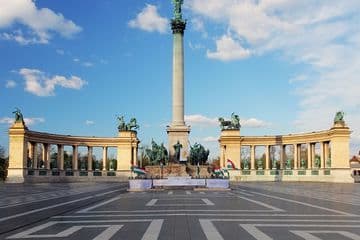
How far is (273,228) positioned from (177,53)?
178 feet

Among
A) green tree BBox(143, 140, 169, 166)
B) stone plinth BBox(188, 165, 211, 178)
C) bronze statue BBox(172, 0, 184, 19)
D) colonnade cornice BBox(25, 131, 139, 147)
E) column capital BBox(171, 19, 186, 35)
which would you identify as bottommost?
stone plinth BBox(188, 165, 211, 178)

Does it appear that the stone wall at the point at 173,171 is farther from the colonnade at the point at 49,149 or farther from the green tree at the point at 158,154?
the colonnade at the point at 49,149

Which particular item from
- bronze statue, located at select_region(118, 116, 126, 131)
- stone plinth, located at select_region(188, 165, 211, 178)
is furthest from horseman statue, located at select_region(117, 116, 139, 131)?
stone plinth, located at select_region(188, 165, 211, 178)

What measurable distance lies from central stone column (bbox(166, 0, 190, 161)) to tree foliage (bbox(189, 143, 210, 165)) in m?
1.09

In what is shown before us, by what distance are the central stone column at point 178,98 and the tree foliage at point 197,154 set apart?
109cm

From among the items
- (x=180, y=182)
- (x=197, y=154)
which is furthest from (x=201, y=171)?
(x=180, y=182)

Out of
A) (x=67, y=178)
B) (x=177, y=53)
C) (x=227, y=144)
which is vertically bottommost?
(x=67, y=178)

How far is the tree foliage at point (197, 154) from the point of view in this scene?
67.8 meters

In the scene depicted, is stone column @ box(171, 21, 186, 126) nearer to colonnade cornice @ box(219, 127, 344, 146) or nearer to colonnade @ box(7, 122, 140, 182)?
colonnade @ box(7, 122, 140, 182)

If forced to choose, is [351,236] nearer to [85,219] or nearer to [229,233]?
[229,233]

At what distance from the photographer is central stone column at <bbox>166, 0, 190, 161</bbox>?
223ft

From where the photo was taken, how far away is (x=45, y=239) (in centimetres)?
1485

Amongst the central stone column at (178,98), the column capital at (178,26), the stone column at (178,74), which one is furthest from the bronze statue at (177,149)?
the column capital at (178,26)

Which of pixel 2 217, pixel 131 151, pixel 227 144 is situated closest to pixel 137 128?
pixel 131 151
